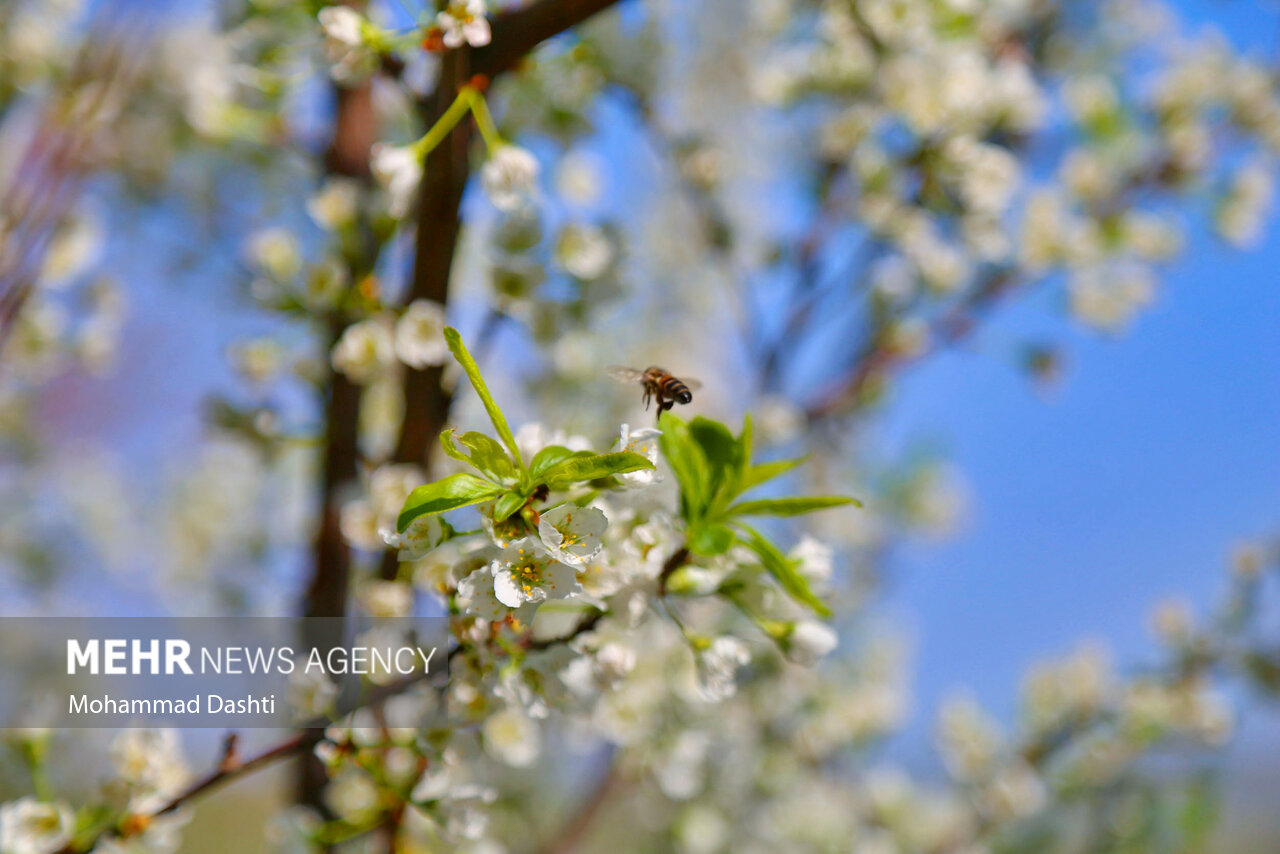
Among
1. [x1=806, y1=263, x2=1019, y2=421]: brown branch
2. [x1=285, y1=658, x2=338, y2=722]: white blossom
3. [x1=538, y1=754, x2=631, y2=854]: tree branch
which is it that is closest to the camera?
[x1=285, y1=658, x2=338, y2=722]: white blossom

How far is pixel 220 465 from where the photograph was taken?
269 centimetres

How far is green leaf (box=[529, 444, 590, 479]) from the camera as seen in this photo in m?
0.47

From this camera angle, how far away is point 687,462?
0.55m

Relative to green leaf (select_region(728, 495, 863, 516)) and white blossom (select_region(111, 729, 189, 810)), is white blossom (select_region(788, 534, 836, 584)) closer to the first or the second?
green leaf (select_region(728, 495, 863, 516))

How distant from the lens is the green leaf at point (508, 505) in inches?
18.3

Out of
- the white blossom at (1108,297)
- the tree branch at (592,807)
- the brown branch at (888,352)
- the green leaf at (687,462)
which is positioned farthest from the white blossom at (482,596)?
the white blossom at (1108,297)

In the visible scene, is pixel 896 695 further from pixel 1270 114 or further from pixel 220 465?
pixel 220 465

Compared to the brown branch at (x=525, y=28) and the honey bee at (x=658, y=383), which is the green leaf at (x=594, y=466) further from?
the brown branch at (x=525, y=28)

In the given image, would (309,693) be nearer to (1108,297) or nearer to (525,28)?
(525,28)

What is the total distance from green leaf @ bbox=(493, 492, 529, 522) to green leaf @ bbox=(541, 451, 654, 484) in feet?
0.06

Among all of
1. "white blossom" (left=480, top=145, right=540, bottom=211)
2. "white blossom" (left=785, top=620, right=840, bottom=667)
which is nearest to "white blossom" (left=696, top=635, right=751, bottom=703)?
"white blossom" (left=785, top=620, right=840, bottom=667)

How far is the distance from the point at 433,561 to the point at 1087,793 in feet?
4.98

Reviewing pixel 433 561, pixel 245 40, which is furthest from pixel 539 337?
pixel 245 40

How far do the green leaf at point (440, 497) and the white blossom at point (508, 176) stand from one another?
32cm
